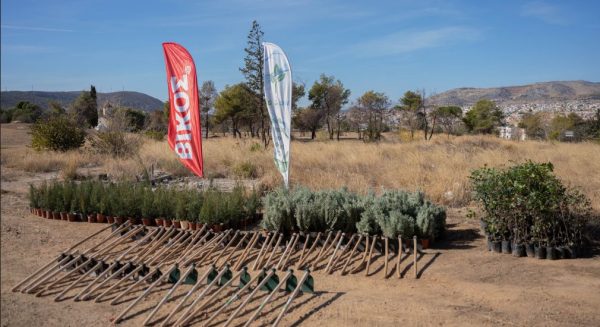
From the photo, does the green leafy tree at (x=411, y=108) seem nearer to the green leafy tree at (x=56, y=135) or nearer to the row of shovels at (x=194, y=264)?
the green leafy tree at (x=56, y=135)

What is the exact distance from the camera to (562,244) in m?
5.71

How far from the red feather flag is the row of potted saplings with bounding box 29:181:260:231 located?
1.97 feet

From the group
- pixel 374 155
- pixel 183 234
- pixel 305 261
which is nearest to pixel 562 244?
pixel 305 261

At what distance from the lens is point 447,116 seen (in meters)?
34.4

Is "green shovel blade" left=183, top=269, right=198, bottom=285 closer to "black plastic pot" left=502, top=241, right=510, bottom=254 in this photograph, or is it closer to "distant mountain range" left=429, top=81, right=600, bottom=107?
"black plastic pot" left=502, top=241, right=510, bottom=254

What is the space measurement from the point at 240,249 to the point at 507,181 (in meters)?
3.18

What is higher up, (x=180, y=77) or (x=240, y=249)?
(x=180, y=77)

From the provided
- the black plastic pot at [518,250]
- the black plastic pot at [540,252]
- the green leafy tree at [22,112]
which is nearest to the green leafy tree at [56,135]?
the black plastic pot at [518,250]

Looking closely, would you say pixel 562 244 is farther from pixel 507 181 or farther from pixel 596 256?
pixel 507 181

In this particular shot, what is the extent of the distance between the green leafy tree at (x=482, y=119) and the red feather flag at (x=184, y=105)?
31355 millimetres

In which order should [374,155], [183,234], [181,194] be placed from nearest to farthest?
1. [183,234]
2. [181,194]
3. [374,155]

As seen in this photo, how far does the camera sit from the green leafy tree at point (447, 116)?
33969 millimetres

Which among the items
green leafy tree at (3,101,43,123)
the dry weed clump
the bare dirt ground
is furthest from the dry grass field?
green leafy tree at (3,101,43,123)

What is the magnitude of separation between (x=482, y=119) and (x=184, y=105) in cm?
3245
